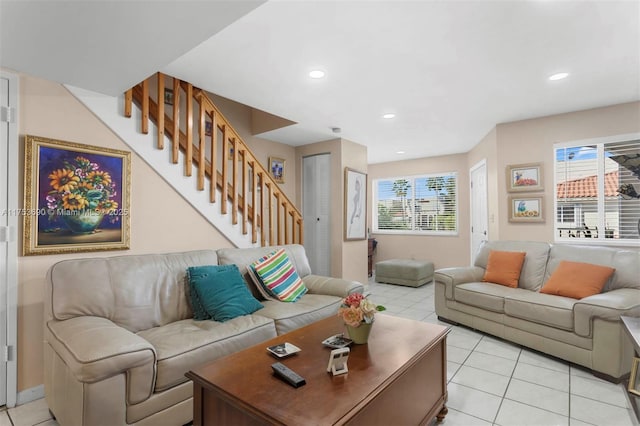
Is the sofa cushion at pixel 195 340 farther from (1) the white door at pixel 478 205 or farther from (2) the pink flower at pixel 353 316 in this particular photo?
(1) the white door at pixel 478 205

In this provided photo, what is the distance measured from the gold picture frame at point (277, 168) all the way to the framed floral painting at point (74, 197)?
103 inches

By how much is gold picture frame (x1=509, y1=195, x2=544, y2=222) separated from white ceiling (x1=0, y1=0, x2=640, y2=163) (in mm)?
1070

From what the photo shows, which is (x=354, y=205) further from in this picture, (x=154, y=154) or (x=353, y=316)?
(x=353, y=316)

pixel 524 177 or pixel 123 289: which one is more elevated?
pixel 524 177

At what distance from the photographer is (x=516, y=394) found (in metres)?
2.21

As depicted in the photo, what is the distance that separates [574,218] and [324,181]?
11.1ft

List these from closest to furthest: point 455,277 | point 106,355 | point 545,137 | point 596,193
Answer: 1. point 106,355
2. point 455,277
3. point 596,193
4. point 545,137

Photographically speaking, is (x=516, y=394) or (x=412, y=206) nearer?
(x=516, y=394)

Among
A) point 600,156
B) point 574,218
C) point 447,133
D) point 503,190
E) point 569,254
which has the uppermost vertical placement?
point 447,133

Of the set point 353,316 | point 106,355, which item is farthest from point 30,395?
point 353,316

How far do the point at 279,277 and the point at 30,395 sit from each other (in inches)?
74.5

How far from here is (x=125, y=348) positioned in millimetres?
1567

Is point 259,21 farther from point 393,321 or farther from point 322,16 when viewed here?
point 393,321

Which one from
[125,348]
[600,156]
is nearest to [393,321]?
[125,348]
